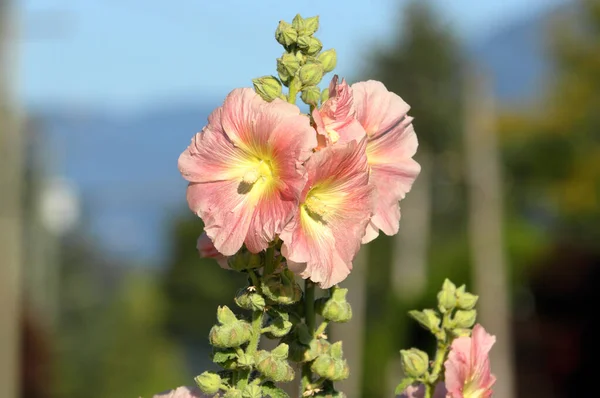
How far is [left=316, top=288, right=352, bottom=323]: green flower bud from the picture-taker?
174 centimetres

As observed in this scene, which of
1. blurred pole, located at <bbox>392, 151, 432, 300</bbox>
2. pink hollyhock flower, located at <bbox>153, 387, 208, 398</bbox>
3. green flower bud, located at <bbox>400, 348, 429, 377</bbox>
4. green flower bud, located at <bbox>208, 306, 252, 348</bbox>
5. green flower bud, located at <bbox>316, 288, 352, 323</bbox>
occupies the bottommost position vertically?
pink hollyhock flower, located at <bbox>153, 387, 208, 398</bbox>

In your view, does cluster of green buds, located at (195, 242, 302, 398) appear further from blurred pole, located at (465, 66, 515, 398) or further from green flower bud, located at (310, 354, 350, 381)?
blurred pole, located at (465, 66, 515, 398)

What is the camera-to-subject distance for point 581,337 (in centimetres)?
1788

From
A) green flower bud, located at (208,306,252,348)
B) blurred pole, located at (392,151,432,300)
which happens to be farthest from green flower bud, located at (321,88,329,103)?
blurred pole, located at (392,151,432,300)

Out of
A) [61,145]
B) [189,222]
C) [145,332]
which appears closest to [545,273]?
[145,332]

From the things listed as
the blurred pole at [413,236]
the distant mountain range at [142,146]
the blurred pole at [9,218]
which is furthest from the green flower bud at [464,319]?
the distant mountain range at [142,146]

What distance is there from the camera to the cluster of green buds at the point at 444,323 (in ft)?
6.14

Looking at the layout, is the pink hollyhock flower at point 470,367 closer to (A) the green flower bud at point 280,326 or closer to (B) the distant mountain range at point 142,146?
(A) the green flower bud at point 280,326

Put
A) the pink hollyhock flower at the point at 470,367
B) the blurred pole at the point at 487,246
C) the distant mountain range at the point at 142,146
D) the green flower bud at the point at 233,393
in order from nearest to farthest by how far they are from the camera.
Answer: the green flower bud at the point at 233,393
the pink hollyhock flower at the point at 470,367
the blurred pole at the point at 487,246
the distant mountain range at the point at 142,146

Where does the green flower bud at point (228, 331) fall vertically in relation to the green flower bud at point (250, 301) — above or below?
below

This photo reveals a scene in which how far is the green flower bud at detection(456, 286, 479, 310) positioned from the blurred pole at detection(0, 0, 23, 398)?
14261 mm

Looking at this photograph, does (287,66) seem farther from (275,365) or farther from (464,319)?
(464,319)

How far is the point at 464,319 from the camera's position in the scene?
192 cm

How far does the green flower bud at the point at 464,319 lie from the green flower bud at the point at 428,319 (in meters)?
0.03
